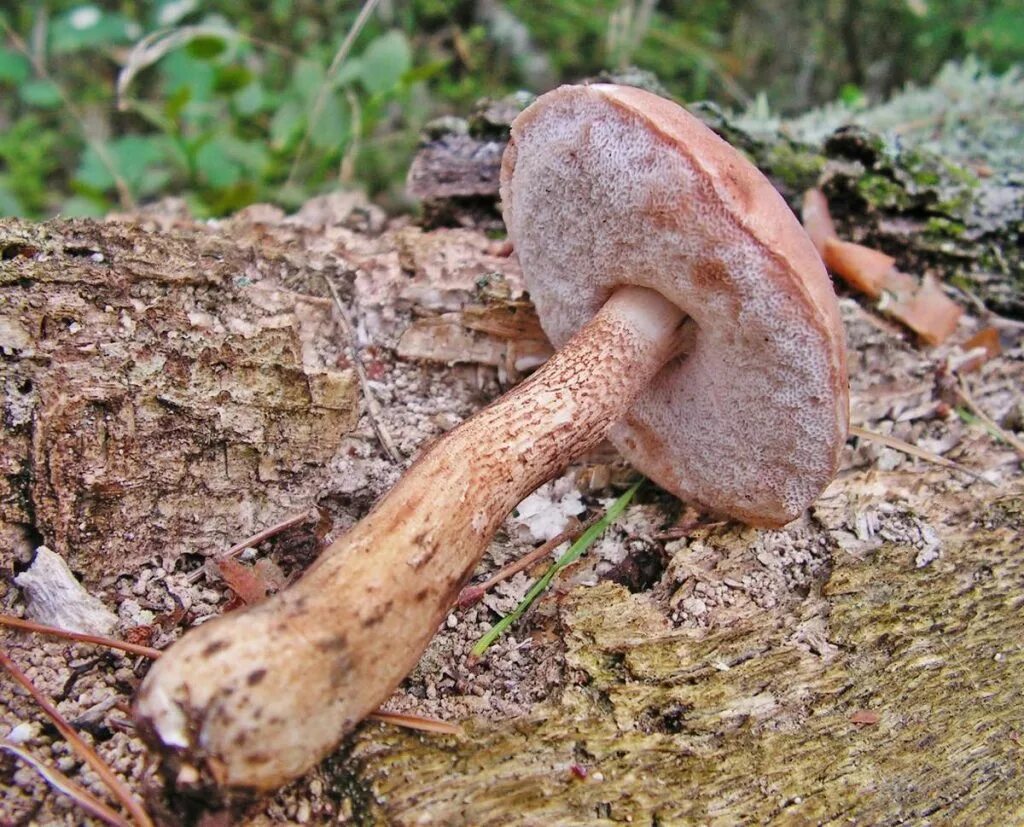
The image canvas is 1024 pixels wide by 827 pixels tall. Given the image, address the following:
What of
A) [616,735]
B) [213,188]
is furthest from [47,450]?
[213,188]

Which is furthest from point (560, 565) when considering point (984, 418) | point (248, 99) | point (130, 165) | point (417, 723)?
point (130, 165)

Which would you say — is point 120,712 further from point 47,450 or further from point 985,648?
point 985,648

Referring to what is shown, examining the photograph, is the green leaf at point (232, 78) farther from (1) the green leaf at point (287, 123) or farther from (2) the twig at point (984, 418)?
(2) the twig at point (984, 418)

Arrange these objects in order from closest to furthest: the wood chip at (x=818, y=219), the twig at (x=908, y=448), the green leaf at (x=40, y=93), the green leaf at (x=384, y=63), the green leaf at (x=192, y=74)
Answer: the twig at (x=908, y=448) < the wood chip at (x=818, y=219) < the green leaf at (x=384, y=63) < the green leaf at (x=192, y=74) < the green leaf at (x=40, y=93)

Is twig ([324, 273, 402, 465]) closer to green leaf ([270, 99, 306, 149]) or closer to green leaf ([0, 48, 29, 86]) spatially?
green leaf ([270, 99, 306, 149])

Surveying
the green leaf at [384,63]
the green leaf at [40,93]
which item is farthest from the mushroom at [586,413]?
the green leaf at [40,93]

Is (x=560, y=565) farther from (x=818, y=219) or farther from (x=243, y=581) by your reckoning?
(x=818, y=219)
